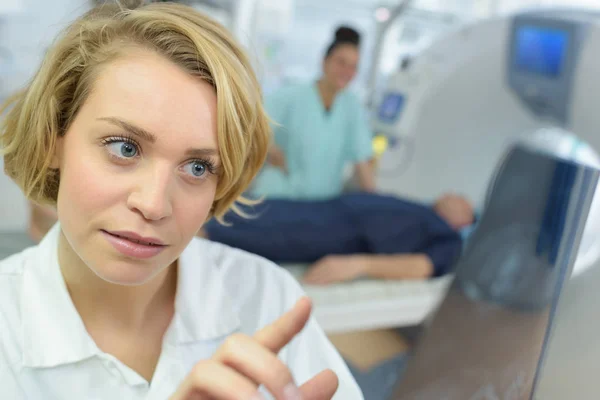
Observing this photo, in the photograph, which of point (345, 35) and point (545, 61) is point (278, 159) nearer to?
point (345, 35)

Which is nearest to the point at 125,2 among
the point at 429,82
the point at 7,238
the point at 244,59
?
the point at 244,59

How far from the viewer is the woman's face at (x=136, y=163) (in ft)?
1.36

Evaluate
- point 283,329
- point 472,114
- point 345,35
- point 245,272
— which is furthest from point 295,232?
point 283,329

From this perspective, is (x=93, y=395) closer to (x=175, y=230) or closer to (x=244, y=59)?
(x=175, y=230)

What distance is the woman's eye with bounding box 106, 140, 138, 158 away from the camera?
421mm

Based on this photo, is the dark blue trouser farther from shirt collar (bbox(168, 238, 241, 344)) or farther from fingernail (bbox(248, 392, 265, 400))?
fingernail (bbox(248, 392, 265, 400))

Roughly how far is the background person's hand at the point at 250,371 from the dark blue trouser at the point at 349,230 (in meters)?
1.26

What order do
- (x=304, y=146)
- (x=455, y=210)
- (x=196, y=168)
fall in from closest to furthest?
(x=196, y=168) < (x=304, y=146) < (x=455, y=210)

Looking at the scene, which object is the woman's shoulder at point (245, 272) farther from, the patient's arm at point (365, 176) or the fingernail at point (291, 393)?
the patient's arm at point (365, 176)

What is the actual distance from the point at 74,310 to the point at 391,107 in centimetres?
226

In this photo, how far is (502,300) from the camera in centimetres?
97

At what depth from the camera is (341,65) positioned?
76.6 inches

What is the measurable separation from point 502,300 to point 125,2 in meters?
0.76

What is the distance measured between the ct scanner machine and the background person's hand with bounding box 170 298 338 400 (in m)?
1.00
